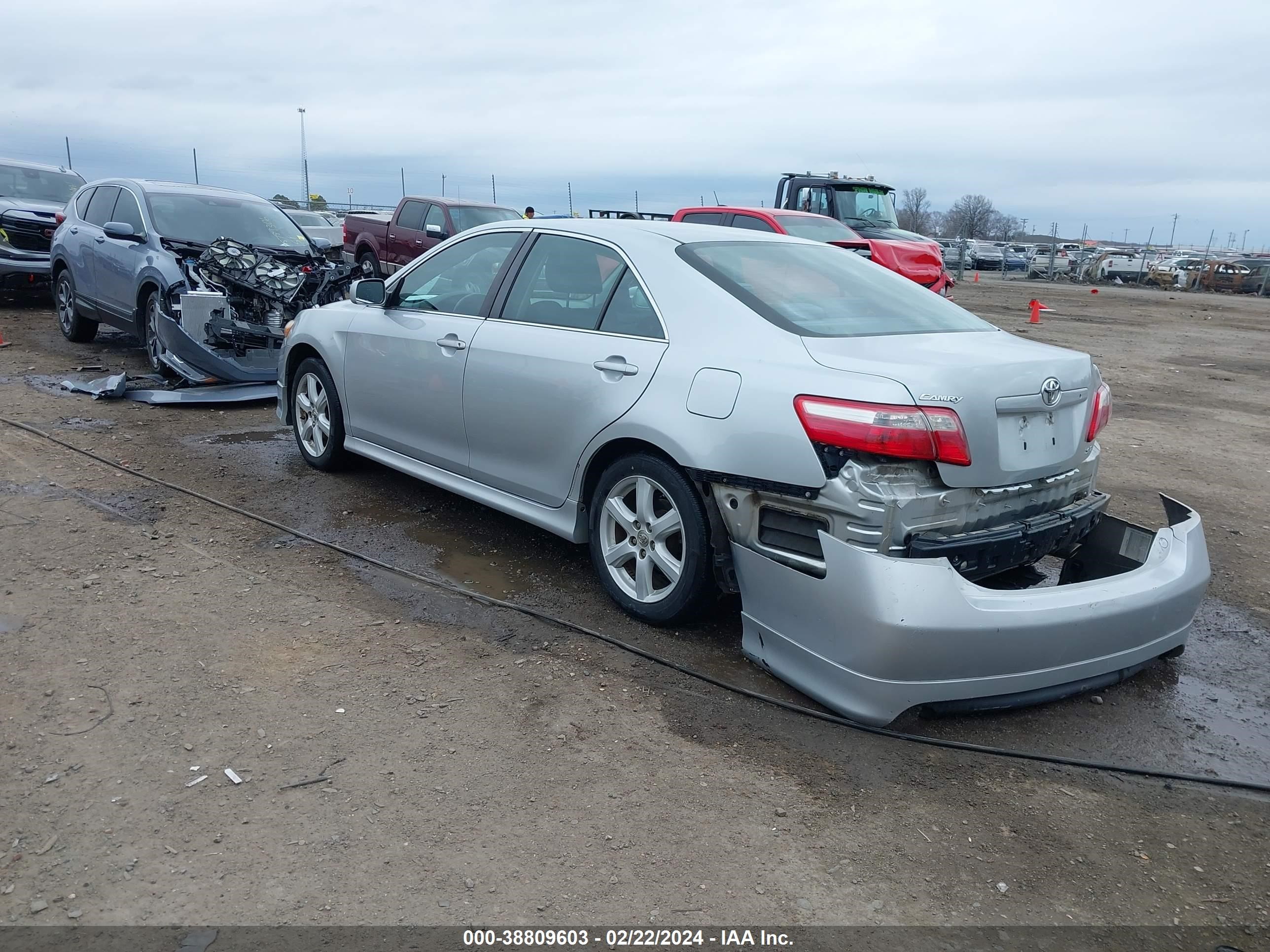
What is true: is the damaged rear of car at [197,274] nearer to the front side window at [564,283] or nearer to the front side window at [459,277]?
the front side window at [459,277]

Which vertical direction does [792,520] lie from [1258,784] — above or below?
above

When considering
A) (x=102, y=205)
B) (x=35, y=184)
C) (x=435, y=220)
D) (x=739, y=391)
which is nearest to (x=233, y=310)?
(x=102, y=205)

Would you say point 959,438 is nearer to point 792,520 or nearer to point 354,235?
point 792,520

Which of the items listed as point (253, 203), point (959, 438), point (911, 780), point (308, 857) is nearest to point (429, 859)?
point (308, 857)

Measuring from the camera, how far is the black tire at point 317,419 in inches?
239

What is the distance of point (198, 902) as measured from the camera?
2512 mm

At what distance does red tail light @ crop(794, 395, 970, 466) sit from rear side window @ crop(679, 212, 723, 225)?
37.5 feet

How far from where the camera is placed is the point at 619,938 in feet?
8.00

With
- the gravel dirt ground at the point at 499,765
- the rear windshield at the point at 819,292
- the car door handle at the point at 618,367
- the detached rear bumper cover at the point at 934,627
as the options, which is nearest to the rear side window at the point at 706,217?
the rear windshield at the point at 819,292

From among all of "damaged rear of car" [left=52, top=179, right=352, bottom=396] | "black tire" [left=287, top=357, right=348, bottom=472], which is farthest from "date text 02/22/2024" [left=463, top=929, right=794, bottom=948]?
"damaged rear of car" [left=52, top=179, right=352, bottom=396]

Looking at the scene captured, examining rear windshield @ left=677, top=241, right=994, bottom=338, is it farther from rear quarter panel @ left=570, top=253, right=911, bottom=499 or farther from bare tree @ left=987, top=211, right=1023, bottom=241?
bare tree @ left=987, top=211, right=1023, bottom=241

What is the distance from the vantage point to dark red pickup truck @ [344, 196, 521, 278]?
15844mm

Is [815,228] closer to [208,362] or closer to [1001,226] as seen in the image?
[208,362]

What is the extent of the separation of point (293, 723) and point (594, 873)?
1.28m
